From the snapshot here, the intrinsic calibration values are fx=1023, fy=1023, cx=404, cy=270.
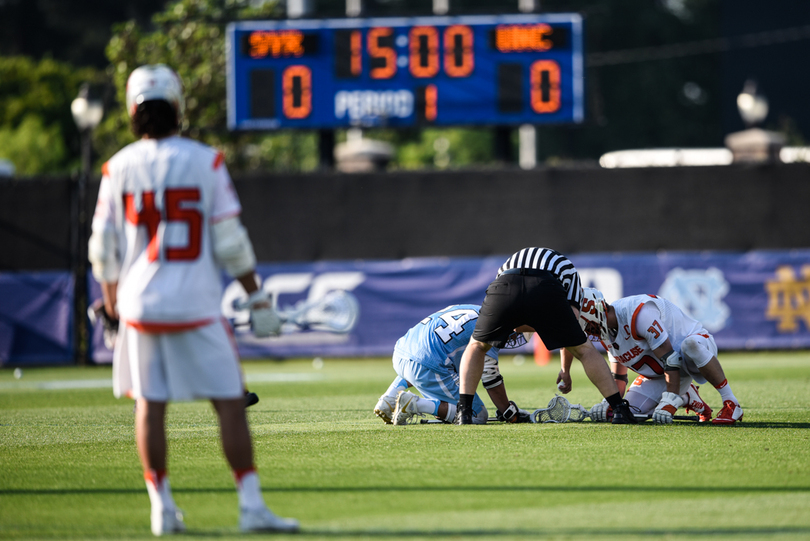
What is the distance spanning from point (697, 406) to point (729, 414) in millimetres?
350

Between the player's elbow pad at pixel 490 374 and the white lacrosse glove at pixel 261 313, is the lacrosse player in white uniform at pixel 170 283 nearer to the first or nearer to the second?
the white lacrosse glove at pixel 261 313

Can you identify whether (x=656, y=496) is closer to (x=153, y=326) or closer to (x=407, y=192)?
(x=153, y=326)

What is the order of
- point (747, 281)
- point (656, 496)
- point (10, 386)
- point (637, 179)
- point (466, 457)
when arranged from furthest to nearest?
point (637, 179), point (747, 281), point (10, 386), point (466, 457), point (656, 496)

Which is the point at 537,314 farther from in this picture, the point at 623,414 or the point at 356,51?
the point at 356,51

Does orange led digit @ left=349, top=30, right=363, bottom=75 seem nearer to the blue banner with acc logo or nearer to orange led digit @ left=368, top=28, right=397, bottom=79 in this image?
orange led digit @ left=368, top=28, right=397, bottom=79

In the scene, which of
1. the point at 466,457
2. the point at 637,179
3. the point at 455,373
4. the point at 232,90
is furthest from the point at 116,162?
the point at 637,179

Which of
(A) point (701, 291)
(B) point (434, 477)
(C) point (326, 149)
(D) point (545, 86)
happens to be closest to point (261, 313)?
(B) point (434, 477)

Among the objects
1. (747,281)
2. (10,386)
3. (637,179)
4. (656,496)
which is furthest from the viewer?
(637,179)

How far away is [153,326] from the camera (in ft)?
14.3

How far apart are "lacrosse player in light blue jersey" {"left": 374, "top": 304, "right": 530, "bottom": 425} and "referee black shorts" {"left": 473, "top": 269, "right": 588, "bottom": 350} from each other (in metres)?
0.52

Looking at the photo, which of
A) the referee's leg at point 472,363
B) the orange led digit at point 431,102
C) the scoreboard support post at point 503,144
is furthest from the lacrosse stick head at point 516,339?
the scoreboard support post at point 503,144

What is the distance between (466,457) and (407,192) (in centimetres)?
1151

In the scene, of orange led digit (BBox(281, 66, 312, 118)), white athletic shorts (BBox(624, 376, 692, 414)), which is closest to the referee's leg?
white athletic shorts (BBox(624, 376, 692, 414))

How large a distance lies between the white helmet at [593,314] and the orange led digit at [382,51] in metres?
9.45
